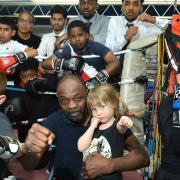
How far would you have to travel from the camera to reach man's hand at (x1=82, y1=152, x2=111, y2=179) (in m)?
2.10

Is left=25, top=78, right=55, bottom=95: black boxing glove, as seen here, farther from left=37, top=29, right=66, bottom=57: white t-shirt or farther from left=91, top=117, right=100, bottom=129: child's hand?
left=91, top=117, right=100, bottom=129: child's hand

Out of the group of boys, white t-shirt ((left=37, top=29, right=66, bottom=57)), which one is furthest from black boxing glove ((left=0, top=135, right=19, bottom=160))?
white t-shirt ((left=37, top=29, right=66, bottom=57))

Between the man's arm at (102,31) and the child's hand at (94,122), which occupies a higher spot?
the man's arm at (102,31)

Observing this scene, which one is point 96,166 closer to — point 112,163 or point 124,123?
point 112,163

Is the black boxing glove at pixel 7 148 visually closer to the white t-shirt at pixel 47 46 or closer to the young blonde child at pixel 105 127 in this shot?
the young blonde child at pixel 105 127

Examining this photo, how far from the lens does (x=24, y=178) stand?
3662mm

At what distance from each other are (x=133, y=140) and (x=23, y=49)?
2.64m

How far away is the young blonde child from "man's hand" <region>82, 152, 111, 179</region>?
0.17ft

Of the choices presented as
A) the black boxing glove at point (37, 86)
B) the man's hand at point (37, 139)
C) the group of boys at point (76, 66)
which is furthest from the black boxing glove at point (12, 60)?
the man's hand at point (37, 139)

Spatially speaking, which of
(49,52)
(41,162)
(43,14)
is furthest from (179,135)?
(43,14)

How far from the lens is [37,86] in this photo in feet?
12.4

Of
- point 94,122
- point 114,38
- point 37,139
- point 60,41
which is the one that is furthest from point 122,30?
point 37,139

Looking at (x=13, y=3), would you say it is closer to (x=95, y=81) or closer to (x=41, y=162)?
(x=95, y=81)

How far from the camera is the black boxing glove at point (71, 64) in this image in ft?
11.9
